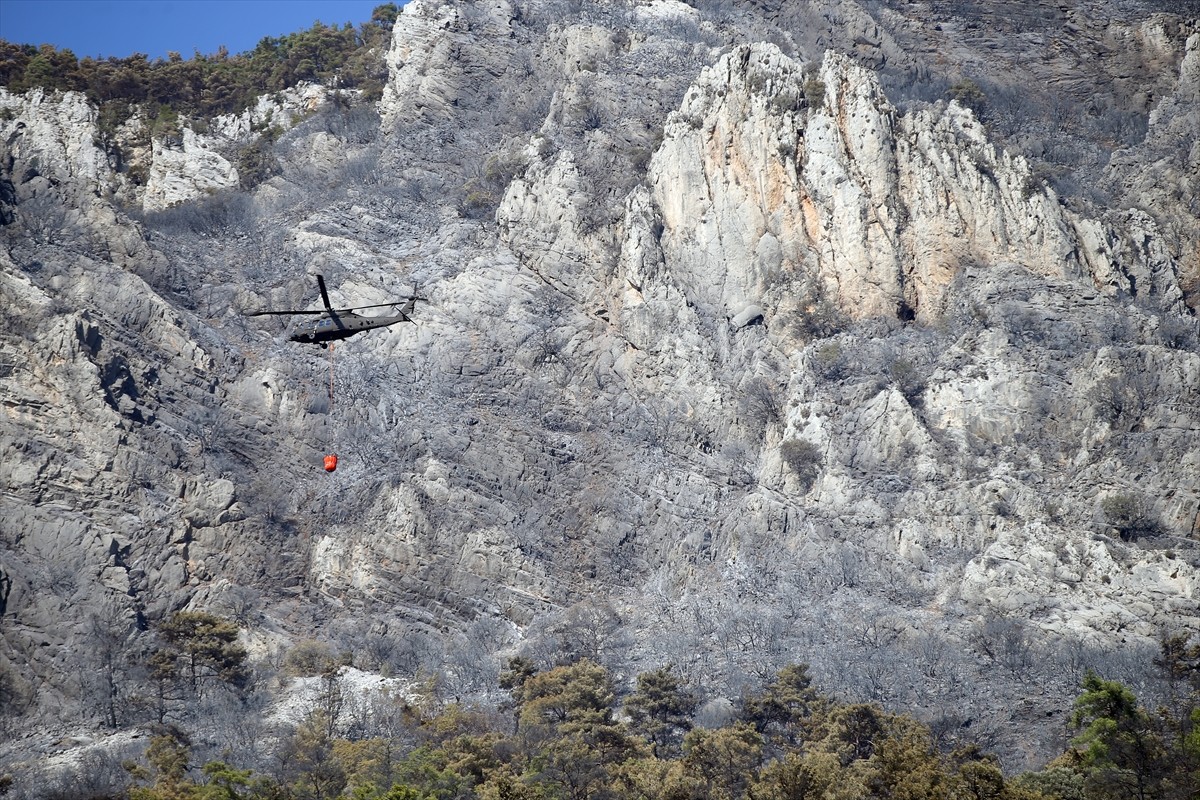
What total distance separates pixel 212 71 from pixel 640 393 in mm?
39215

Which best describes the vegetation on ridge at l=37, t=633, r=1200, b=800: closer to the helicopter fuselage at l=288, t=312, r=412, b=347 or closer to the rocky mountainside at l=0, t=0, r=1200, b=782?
the rocky mountainside at l=0, t=0, r=1200, b=782

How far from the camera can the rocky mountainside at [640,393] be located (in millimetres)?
56844

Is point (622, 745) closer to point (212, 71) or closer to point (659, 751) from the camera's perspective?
point (659, 751)

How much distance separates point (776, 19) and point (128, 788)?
5722 cm

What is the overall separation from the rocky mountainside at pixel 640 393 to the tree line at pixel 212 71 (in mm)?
4586

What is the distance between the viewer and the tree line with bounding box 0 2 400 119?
84.5m

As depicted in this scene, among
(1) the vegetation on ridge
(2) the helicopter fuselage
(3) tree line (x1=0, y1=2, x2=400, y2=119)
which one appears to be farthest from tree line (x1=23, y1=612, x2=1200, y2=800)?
(3) tree line (x1=0, y1=2, x2=400, y2=119)

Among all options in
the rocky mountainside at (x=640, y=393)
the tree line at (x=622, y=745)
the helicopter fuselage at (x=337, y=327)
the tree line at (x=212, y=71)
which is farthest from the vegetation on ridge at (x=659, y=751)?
the tree line at (x=212, y=71)

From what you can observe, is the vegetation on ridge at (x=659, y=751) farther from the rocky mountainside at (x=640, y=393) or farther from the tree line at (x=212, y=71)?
the tree line at (x=212, y=71)

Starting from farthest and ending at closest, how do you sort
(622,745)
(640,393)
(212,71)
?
(212,71), (640,393), (622,745)

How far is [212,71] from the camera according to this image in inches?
3615

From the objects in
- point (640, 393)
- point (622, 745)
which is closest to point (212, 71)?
point (640, 393)

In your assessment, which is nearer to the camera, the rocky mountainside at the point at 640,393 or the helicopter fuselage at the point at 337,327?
the helicopter fuselage at the point at 337,327

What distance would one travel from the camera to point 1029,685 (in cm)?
5359
